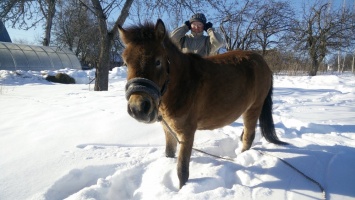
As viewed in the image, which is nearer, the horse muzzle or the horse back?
the horse muzzle

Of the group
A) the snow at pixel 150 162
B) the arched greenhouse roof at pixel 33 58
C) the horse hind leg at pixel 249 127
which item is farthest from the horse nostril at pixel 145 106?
the arched greenhouse roof at pixel 33 58

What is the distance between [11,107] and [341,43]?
2535 cm

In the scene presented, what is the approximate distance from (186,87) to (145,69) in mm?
614

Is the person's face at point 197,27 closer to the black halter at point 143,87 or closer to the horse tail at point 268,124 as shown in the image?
the horse tail at point 268,124

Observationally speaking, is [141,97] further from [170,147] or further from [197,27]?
[197,27]

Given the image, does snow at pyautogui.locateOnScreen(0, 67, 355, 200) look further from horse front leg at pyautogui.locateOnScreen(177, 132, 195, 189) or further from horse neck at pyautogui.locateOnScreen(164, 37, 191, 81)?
horse neck at pyautogui.locateOnScreen(164, 37, 191, 81)

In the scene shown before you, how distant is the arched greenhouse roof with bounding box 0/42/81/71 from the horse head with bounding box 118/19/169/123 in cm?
2021

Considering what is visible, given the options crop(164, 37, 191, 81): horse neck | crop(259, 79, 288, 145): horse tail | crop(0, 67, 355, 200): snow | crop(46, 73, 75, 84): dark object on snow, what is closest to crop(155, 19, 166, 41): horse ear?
crop(164, 37, 191, 81): horse neck

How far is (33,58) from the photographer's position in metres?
20.0

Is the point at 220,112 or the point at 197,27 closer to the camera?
the point at 220,112

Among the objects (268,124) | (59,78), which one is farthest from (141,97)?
(59,78)

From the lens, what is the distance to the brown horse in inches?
73.4

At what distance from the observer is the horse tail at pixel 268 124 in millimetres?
3432

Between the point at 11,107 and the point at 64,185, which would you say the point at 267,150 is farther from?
the point at 11,107
